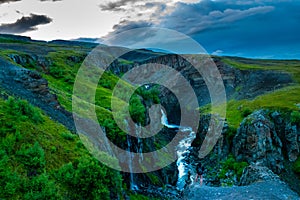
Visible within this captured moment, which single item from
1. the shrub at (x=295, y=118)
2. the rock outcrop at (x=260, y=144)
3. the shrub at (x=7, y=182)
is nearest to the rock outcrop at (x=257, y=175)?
the rock outcrop at (x=260, y=144)

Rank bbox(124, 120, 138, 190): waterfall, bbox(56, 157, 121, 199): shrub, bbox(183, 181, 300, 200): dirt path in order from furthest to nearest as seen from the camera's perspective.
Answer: bbox(124, 120, 138, 190): waterfall → bbox(183, 181, 300, 200): dirt path → bbox(56, 157, 121, 199): shrub

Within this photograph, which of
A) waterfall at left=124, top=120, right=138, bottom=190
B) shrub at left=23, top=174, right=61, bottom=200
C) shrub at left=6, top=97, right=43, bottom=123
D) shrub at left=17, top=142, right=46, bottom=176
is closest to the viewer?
shrub at left=23, top=174, right=61, bottom=200

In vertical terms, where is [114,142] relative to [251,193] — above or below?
above

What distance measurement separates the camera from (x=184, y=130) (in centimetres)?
10231

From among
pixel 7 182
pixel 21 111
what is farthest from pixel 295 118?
pixel 7 182

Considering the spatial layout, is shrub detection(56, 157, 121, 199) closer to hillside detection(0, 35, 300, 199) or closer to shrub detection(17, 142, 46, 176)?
hillside detection(0, 35, 300, 199)

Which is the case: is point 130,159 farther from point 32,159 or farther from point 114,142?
Answer: point 32,159

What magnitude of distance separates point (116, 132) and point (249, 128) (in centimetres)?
3094

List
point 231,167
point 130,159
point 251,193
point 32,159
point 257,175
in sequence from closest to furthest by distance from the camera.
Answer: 1. point 32,159
2. point 251,193
3. point 257,175
4. point 130,159
5. point 231,167

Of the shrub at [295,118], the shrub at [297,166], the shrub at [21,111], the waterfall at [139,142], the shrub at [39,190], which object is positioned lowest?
the shrub at [297,166]

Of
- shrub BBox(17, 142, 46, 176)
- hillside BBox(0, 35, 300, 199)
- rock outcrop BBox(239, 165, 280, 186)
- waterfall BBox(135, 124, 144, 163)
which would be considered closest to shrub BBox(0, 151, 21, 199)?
hillside BBox(0, 35, 300, 199)

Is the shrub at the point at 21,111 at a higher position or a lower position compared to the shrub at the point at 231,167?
higher

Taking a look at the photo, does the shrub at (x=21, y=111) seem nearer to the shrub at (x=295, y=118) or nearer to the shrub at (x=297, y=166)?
the shrub at (x=297, y=166)

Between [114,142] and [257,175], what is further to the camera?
[114,142]
